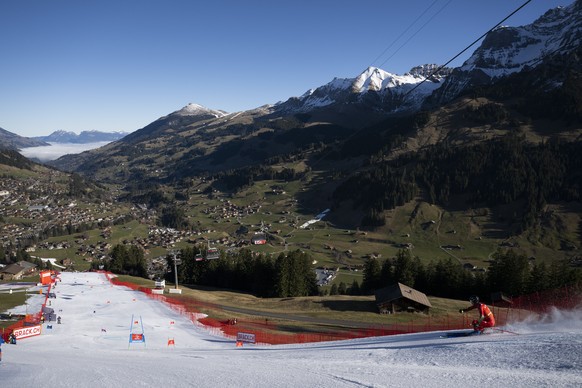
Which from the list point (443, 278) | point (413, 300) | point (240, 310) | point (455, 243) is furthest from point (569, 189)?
point (240, 310)

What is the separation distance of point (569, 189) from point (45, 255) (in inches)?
9921

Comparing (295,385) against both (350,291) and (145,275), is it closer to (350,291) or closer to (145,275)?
(350,291)

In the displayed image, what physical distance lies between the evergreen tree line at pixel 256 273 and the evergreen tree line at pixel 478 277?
14.6m

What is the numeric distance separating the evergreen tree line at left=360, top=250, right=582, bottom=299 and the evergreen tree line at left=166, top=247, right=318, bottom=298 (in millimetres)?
14578

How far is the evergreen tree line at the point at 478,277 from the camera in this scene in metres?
70.1

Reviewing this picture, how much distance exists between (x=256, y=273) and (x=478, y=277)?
46.8 metres

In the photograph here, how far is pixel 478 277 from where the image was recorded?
76750 mm

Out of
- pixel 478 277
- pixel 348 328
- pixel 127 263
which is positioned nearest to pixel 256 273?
pixel 348 328

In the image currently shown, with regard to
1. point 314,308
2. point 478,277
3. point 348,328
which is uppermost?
point 478,277

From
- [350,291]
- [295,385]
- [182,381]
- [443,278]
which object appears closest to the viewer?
[295,385]

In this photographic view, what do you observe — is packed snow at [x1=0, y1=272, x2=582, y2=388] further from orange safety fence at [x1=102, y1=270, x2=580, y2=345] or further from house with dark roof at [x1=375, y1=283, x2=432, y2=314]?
Result: house with dark roof at [x1=375, y1=283, x2=432, y2=314]

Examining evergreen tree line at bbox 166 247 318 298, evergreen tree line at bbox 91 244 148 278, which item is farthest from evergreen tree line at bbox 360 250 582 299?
evergreen tree line at bbox 91 244 148 278

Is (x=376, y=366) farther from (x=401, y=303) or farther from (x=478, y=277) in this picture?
(x=478, y=277)

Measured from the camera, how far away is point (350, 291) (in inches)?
3625
